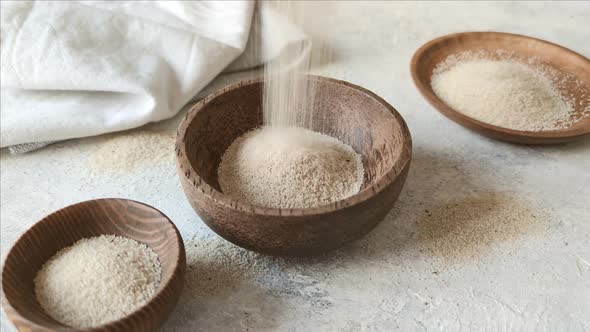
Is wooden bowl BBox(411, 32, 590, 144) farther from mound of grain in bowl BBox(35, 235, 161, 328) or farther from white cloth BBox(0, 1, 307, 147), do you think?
mound of grain in bowl BBox(35, 235, 161, 328)

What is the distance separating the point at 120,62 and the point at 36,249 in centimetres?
42

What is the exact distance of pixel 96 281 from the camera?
56 cm

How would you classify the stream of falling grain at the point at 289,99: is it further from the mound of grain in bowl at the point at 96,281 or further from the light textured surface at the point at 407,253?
the mound of grain in bowl at the point at 96,281

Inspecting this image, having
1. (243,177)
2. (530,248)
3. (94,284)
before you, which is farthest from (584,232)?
(94,284)

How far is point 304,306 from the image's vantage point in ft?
2.03

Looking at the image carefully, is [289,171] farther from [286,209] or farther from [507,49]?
[507,49]

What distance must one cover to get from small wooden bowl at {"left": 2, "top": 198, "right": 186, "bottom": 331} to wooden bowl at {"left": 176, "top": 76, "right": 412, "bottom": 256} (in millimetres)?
56

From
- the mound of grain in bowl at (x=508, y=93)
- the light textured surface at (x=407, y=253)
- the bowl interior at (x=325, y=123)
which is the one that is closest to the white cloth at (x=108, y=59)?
the light textured surface at (x=407, y=253)

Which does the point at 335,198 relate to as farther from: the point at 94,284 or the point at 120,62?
the point at 120,62

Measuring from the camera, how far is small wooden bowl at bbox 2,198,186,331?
0.51m

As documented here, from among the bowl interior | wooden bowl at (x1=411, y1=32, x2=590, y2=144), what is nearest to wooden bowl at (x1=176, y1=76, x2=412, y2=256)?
the bowl interior

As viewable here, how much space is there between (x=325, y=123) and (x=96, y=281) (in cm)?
38

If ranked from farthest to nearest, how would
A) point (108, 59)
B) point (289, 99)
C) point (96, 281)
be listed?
1. point (108, 59)
2. point (289, 99)
3. point (96, 281)

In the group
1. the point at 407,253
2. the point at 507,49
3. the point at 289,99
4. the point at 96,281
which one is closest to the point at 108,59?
the point at 289,99
